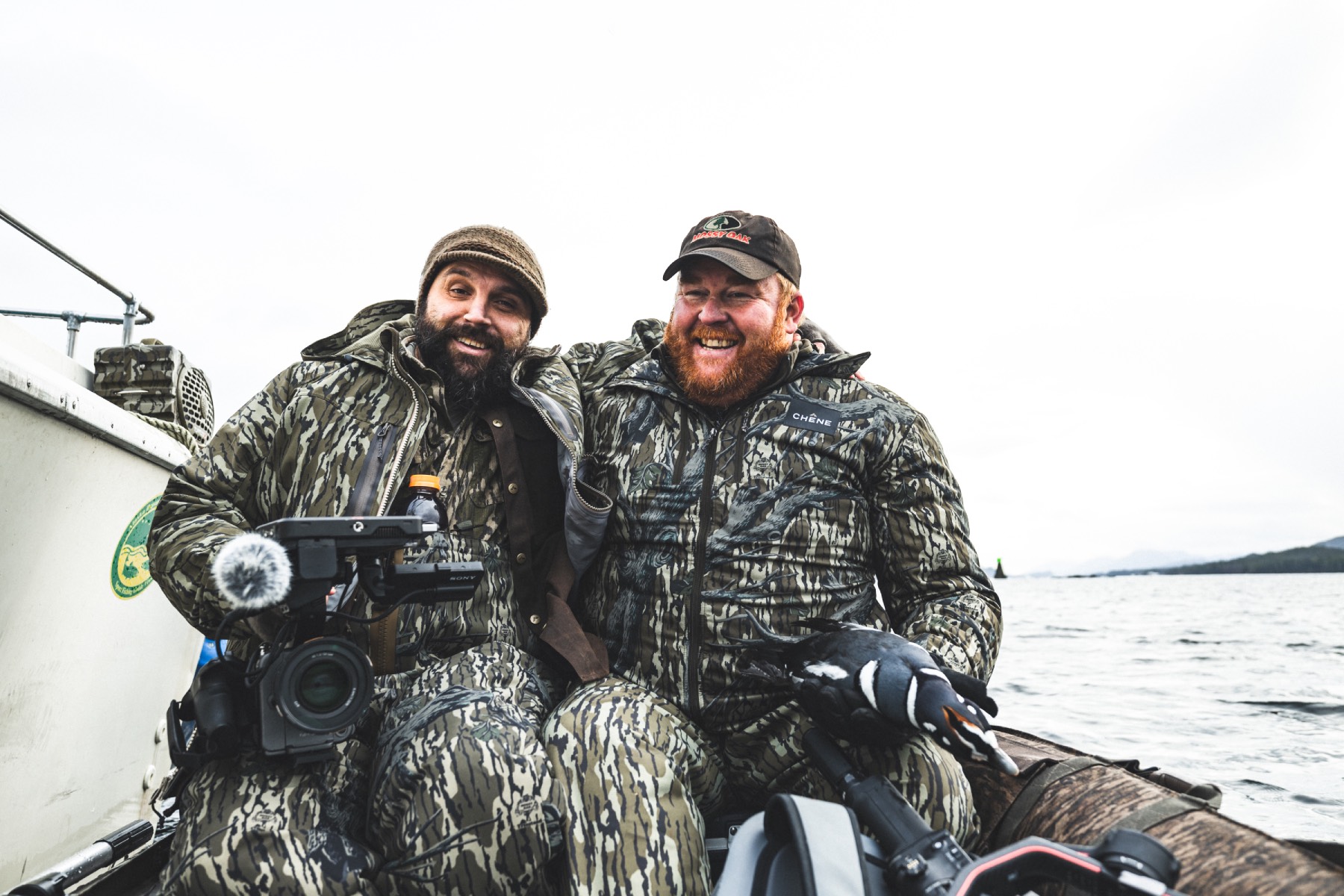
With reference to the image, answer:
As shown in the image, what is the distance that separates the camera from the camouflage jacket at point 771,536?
249 cm

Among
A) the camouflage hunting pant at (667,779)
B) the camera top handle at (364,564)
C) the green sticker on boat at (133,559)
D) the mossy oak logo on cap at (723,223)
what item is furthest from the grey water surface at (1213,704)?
the green sticker on boat at (133,559)

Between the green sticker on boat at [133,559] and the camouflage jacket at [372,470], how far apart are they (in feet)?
3.30

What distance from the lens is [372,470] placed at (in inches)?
101

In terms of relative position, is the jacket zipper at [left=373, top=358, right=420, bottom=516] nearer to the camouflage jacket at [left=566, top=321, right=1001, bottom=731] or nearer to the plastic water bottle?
the plastic water bottle

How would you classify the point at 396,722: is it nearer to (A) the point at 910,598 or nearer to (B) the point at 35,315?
(A) the point at 910,598

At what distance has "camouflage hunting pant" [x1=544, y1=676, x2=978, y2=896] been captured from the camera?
1.94 meters

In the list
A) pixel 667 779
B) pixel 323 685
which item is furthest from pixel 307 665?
pixel 667 779

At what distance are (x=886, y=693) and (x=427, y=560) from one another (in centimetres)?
144

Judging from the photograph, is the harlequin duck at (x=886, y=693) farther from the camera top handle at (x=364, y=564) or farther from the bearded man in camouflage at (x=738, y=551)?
Result: the camera top handle at (x=364, y=564)

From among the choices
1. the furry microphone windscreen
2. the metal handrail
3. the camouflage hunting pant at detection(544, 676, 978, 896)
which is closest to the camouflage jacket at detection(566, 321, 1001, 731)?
the camouflage hunting pant at detection(544, 676, 978, 896)

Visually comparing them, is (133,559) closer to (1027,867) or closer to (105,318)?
(105,318)

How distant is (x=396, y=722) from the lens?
227cm

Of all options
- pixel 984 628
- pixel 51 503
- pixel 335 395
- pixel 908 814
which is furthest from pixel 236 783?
pixel 984 628

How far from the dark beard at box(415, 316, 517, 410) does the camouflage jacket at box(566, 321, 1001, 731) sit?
42cm
